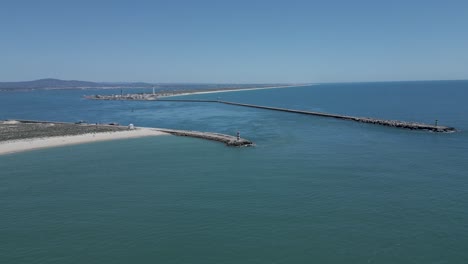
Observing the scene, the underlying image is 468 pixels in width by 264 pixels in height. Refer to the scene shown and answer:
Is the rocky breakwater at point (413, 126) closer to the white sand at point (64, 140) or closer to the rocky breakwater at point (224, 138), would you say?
the rocky breakwater at point (224, 138)

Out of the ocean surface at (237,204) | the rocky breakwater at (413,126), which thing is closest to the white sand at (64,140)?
the ocean surface at (237,204)

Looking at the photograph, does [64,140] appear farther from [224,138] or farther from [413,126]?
[413,126]

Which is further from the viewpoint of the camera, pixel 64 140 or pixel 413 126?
pixel 413 126

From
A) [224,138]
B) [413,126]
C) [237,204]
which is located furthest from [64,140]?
[413,126]

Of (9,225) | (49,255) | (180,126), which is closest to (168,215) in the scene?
(49,255)

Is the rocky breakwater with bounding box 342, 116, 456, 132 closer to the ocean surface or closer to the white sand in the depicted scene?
the ocean surface

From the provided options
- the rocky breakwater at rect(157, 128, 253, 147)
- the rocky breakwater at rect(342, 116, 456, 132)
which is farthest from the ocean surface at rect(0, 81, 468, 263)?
the rocky breakwater at rect(342, 116, 456, 132)
